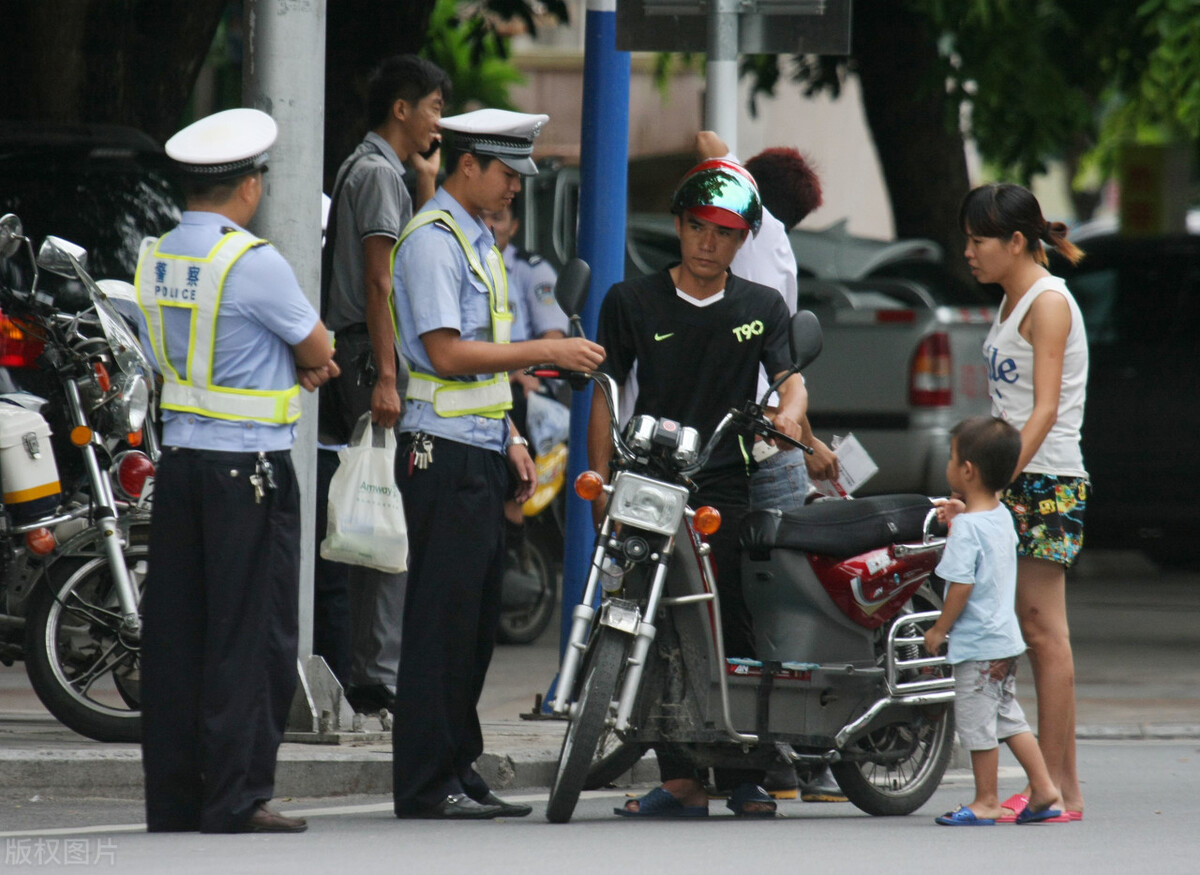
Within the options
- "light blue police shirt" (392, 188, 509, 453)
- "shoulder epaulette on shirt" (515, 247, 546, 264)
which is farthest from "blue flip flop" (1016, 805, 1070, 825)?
"shoulder epaulette on shirt" (515, 247, 546, 264)

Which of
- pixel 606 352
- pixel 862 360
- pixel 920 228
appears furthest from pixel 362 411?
pixel 920 228

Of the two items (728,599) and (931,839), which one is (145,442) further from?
(931,839)

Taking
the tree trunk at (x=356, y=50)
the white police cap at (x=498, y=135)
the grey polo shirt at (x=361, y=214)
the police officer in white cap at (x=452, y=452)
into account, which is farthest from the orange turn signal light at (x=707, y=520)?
the tree trunk at (x=356, y=50)

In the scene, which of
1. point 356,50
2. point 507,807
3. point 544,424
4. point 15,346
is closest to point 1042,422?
point 507,807

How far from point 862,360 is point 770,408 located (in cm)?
576

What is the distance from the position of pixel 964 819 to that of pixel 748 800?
2.10 ft

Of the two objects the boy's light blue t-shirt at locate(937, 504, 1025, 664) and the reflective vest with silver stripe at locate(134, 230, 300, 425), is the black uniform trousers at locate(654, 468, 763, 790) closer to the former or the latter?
the boy's light blue t-shirt at locate(937, 504, 1025, 664)

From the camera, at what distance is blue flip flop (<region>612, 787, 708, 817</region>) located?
611 cm

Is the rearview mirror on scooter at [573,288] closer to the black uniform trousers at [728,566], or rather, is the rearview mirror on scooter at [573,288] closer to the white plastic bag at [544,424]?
the black uniform trousers at [728,566]

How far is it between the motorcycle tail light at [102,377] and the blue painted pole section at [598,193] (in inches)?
67.5

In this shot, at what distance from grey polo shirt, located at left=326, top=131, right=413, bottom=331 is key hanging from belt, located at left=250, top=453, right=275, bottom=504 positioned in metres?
1.58

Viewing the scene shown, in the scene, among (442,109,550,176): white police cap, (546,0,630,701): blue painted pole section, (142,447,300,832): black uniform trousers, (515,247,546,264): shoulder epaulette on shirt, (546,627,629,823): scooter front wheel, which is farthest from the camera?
(515,247,546,264): shoulder epaulette on shirt

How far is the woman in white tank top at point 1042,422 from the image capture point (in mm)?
6086

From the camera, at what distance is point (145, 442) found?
7.11 meters
